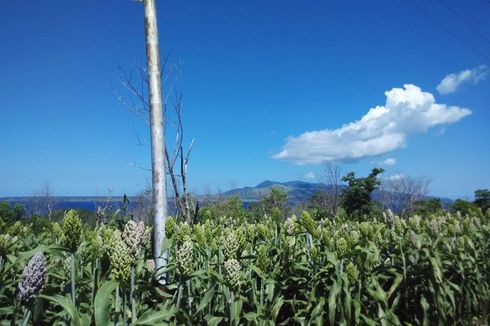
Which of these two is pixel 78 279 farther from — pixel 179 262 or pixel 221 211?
pixel 221 211

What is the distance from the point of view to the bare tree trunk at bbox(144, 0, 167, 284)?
3.06 m

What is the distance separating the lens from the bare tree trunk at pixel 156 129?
3059mm

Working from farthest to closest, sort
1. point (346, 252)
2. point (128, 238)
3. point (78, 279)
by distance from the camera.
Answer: point (346, 252)
point (78, 279)
point (128, 238)

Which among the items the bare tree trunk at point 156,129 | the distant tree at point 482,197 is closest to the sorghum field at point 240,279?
the bare tree trunk at point 156,129

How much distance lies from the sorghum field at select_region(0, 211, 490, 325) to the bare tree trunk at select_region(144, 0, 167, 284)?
182mm

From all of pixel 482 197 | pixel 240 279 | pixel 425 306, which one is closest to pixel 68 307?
pixel 240 279

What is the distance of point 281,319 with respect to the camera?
3309 millimetres

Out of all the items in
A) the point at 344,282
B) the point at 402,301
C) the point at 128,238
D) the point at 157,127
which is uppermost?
the point at 157,127

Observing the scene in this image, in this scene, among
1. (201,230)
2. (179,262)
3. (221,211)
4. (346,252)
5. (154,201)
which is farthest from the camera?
(221,211)

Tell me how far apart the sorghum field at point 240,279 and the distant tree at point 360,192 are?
13.3 meters

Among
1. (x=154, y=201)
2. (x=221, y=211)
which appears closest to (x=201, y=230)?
(x=154, y=201)

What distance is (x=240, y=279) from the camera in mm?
2891

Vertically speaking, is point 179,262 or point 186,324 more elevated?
point 179,262

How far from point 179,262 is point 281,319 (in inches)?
65.5
